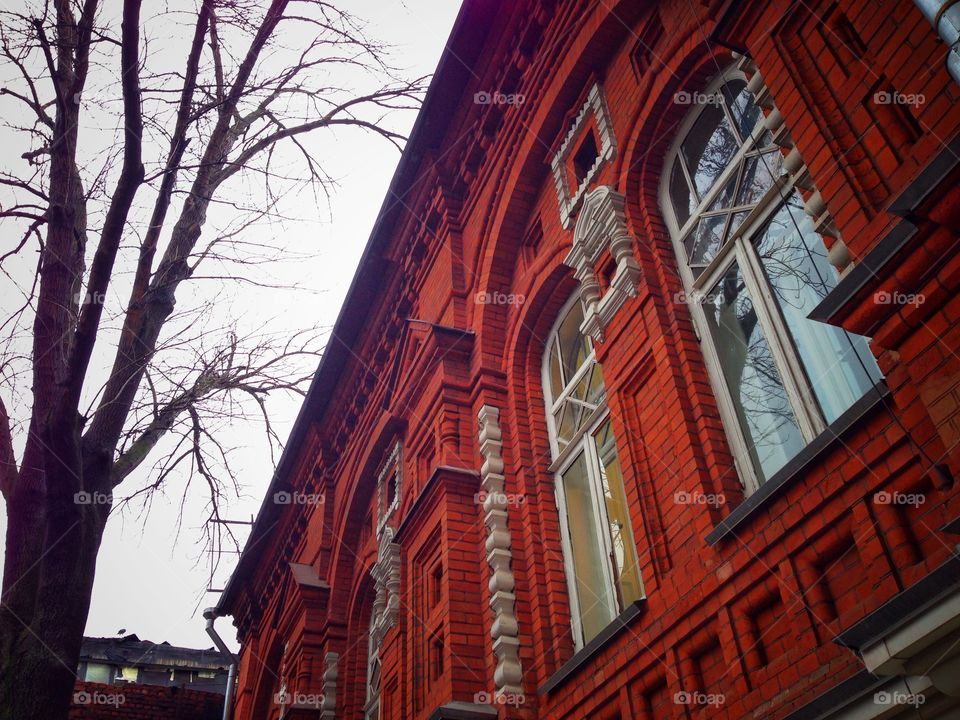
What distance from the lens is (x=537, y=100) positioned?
861cm

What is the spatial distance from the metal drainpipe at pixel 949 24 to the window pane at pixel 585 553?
4009mm

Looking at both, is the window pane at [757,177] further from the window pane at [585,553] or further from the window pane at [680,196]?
the window pane at [585,553]

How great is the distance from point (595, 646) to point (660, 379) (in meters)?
1.71

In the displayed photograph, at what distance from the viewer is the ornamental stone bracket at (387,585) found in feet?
28.8

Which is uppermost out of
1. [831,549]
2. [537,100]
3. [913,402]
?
[537,100]

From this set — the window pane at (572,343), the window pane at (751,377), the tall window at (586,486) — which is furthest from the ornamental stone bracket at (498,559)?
the window pane at (751,377)

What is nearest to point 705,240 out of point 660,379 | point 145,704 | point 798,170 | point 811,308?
point 660,379

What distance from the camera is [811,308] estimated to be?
4.80 m

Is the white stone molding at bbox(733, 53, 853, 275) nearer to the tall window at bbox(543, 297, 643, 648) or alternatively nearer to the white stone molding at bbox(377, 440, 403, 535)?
the tall window at bbox(543, 297, 643, 648)

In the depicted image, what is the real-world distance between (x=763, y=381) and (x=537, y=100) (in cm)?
451

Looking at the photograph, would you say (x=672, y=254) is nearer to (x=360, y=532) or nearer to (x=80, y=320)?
(x=80, y=320)

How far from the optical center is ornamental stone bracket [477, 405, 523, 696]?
21.1 feet

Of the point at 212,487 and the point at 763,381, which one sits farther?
the point at 212,487

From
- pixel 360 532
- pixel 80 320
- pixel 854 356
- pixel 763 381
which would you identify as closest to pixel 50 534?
pixel 80 320
